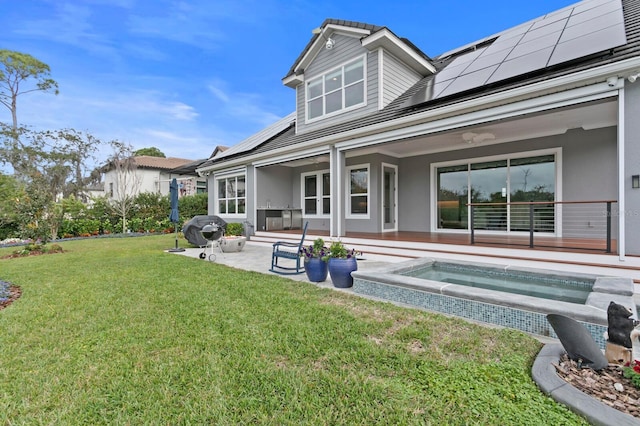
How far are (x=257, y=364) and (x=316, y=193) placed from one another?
961cm

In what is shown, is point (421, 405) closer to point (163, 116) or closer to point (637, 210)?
point (637, 210)

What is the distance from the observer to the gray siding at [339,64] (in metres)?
8.59

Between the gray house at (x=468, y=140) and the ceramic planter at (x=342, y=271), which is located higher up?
the gray house at (x=468, y=140)

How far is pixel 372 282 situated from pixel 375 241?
3381 millimetres

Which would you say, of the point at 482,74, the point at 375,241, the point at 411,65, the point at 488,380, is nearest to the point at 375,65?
the point at 411,65

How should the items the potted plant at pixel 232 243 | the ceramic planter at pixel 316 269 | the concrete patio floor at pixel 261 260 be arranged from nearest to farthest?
the ceramic planter at pixel 316 269, the concrete patio floor at pixel 261 260, the potted plant at pixel 232 243

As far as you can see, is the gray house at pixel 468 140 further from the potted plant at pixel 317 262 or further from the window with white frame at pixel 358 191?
the potted plant at pixel 317 262

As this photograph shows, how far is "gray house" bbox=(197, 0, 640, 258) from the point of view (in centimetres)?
500

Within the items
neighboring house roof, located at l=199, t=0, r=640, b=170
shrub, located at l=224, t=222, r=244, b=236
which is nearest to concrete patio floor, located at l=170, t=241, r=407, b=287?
shrub, located at l=224, t=222, r=244, b=236

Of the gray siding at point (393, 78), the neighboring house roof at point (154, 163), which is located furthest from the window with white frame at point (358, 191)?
the neighboring house roof at point (154, 163)

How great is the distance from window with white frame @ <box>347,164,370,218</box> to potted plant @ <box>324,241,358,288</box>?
486 centimetres

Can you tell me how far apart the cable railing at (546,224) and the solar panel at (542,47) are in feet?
8.96

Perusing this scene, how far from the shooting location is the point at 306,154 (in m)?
9.27

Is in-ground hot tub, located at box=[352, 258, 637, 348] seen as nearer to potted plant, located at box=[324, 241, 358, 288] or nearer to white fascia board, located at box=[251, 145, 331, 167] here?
potted plant, located at box=[324, 241, 358, 288]
